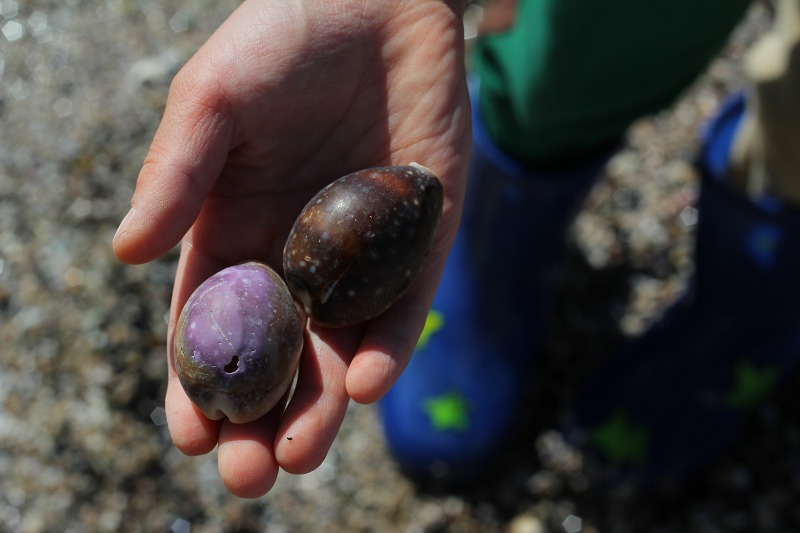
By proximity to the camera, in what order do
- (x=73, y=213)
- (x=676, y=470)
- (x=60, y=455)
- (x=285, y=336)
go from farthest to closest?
1. (x=73, y=213)
2. (x=676, y=470)
3. (x=60, y=455)
4. (x=285, y=336)

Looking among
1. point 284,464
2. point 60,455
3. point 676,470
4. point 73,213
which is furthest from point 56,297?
point 676,470

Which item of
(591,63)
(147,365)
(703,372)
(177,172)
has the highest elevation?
(177,172)

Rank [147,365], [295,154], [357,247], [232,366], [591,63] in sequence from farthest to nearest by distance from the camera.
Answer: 1. [147,365]
2. [591,63]
3. [295,154]
4. [357,247]
5. [232,366]

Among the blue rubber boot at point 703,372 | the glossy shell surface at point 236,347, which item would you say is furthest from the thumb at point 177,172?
the blue rubber boot at point 703,372

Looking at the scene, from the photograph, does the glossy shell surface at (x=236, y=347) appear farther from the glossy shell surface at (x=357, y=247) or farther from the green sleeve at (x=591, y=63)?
the green sleeve at (x=591, y=63)

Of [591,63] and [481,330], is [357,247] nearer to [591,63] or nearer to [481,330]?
[591,63]

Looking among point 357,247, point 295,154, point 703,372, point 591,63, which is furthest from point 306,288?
point 703,372

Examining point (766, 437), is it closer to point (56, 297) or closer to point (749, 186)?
point (749, 186)
